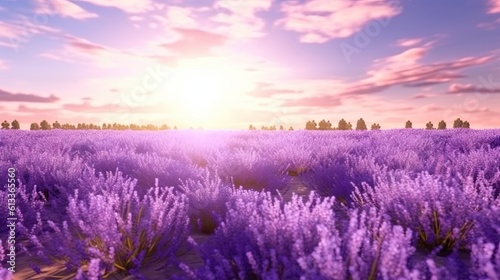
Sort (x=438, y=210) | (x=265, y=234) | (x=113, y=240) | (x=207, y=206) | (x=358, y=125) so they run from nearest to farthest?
(x=265, y=234), (x=113, y=240), (x=438, y=210), (x=207, y=206), (x=358, y=125)

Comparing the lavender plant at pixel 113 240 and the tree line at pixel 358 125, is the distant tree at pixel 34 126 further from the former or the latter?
the lavender plant at pixel 113 240

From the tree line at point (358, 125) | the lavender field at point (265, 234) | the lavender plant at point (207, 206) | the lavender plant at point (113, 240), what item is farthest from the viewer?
the tree line at point (358, 125)

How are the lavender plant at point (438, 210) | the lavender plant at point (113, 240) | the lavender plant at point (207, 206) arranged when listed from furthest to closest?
the lavender plant at point (207, 206) < the lavender plant at point (438, 210) < the lavender plant at point (113, 240)

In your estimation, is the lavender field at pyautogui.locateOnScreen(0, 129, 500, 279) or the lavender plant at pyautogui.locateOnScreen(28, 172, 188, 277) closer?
the lavender field at pyautogui.locateOnScreen(0, 129, 500, 279)

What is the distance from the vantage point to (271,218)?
7.55ft

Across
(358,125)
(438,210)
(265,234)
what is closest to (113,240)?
(265,234)

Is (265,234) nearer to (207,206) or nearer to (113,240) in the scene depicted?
(113,240)

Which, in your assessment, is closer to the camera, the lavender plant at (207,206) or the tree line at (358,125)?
the lavender plant at (207,206)

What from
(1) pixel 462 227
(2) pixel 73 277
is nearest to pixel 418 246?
(1) pixel 462 227

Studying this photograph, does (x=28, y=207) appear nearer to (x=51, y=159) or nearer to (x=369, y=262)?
(x=51, y=159)

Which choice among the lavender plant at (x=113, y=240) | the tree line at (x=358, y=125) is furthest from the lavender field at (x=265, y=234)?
the tree line at (x=358, y=125)

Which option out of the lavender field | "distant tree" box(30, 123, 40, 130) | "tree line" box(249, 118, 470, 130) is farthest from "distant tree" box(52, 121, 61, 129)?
the lavender field

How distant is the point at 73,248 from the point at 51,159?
9.22ft

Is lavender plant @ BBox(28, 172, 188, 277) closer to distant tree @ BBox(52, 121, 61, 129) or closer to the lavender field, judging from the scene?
the lavender field
